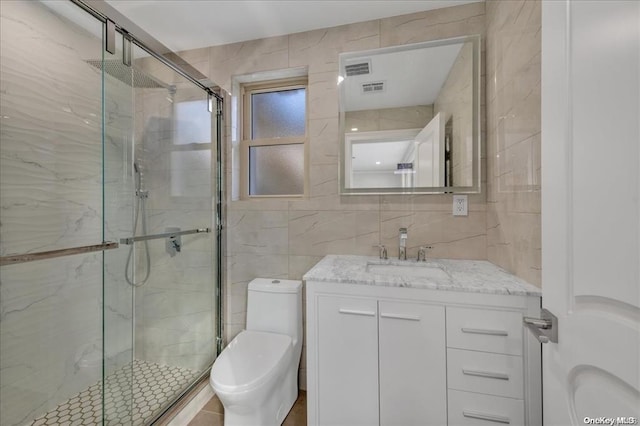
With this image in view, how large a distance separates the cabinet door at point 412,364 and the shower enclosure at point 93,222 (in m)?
1.26

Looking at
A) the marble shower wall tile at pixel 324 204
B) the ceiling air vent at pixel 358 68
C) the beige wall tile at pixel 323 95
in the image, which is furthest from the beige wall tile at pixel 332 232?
the ceiling air vent at pixel 358 68

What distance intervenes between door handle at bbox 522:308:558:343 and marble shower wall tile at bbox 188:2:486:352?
Answer: 1.01 metres

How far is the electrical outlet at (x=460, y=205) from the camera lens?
1621 mm

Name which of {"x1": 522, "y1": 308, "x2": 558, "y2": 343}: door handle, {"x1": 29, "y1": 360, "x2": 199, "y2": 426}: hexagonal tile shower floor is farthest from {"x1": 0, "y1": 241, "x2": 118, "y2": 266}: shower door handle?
{"x1": 522, "y1": 308, "x2": 558, "y2": 343}: door handle

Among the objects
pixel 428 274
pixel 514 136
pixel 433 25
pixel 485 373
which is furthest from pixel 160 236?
pixel 433 25

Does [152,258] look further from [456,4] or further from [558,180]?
[456,4]

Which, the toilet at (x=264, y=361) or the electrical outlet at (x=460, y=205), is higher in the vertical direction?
the electrical outlet at (x=460, y=205)

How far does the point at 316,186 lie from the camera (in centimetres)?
183

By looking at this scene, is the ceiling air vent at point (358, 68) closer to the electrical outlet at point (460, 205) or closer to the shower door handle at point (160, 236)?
the electrical outlet at point (460, 205)

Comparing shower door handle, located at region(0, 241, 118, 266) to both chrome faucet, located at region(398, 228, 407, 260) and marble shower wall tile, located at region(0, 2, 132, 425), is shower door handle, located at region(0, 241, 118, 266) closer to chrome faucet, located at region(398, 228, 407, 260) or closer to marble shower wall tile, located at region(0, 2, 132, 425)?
marble shower wall tile, located at region(0, 2, 132, 425)

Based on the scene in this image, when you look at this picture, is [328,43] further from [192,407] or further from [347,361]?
[192,407]

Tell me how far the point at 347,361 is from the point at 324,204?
0.95 meters

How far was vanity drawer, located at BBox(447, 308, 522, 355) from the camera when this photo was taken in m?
1.09

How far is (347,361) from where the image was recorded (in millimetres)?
1255
